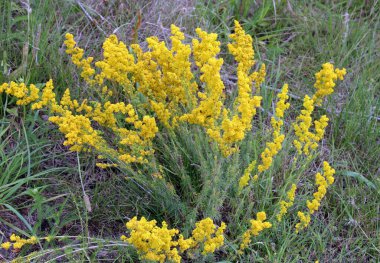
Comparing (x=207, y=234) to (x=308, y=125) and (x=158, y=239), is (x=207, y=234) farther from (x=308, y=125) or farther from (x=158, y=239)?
(x=308, y=125)

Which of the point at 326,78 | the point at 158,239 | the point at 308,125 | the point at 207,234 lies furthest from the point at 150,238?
the point at 326,78

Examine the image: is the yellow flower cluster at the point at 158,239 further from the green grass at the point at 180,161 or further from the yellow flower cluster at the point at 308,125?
the yellow flower cluster at the point at 308,125

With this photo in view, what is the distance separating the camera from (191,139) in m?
2.41

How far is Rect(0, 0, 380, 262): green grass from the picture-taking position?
Result: 2.36 meters

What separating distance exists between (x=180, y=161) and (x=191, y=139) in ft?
0.39

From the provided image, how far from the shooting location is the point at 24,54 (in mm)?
2783

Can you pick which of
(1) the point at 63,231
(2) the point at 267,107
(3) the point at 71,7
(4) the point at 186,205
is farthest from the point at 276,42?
(1) the point at 63,231

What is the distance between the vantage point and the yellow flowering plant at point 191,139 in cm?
202

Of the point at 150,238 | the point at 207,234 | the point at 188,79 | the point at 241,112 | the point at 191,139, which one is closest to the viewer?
the point at 150,238

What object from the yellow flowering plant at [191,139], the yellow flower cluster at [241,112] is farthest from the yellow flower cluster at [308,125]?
the yellow flower cluster at [241,112]

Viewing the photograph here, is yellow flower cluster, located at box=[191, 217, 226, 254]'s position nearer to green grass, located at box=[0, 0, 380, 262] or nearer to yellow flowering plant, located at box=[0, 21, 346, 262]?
yellow flowering plant, located at box=[0, 21, 346, 262]

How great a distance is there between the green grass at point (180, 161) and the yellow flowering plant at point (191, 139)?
0.02 meters

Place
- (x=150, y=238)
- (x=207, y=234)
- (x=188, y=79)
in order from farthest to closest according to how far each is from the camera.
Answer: (x=188, y=79), (x=207, y=234), (x=150, y=238)

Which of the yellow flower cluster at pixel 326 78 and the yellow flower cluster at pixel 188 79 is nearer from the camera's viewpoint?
the yellow flower cluster at pixel 188 79
